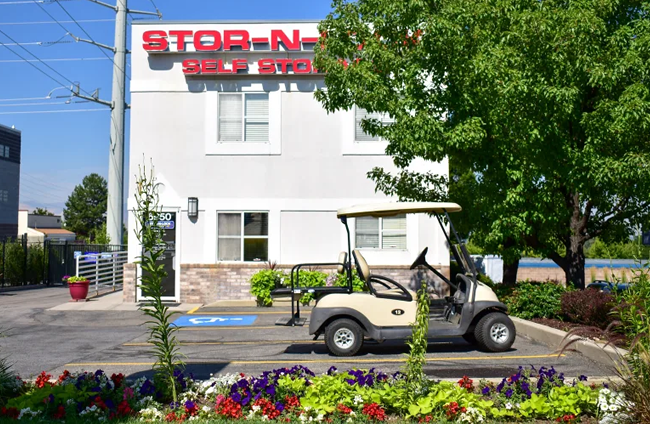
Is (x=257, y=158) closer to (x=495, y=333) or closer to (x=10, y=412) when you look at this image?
(x=495, y=333)

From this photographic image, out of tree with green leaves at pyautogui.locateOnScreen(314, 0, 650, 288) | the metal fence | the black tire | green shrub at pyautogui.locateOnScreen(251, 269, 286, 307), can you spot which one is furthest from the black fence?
the black tire

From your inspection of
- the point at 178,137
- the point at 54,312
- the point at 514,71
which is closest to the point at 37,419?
the point at 514,71

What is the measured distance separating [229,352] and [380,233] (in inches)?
306

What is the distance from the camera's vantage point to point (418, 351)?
569 cm

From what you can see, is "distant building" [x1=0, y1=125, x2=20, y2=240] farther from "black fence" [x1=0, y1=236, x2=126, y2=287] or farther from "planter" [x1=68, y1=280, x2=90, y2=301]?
"planter" [x1=68, y1=280, x2=90, y2=301]

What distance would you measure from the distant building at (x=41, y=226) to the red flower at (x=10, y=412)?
7854cm

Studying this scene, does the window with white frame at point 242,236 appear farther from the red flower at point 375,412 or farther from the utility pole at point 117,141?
the utility pole at point 117,141

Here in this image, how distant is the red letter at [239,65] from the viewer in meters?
17.4

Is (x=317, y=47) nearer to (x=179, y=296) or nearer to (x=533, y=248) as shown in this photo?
(x=533, y=248)

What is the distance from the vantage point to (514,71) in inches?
430

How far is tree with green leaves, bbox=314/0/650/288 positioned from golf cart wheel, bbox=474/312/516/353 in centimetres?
250

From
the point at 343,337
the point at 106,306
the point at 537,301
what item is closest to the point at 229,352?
the point at 343,337

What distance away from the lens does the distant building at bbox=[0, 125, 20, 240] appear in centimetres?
6098

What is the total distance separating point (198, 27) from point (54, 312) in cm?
842
